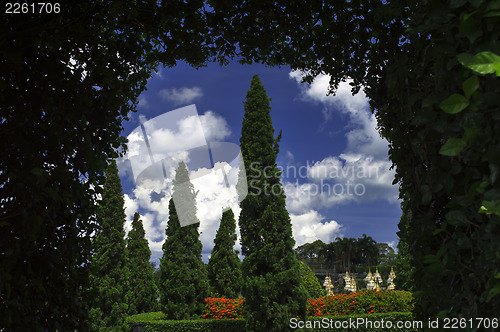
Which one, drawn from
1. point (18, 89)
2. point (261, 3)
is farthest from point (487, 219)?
point (261, 3)

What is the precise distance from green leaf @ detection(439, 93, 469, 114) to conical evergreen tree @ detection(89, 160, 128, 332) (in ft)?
37.5

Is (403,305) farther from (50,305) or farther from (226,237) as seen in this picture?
(50,305)

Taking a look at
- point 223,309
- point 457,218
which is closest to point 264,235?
point 223,309

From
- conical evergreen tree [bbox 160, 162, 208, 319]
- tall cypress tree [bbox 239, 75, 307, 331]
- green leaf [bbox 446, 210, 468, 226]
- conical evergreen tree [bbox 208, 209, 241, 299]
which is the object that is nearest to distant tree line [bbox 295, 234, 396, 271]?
conical evergreen tree [bbox 208, 209, 241, 299]

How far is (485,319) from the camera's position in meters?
1.61

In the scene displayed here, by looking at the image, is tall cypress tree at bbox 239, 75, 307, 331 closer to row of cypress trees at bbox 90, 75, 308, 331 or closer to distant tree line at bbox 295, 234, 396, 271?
row of cypress trees at bbox 90, 75, 308, 331

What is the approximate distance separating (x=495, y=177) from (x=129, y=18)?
143 inches

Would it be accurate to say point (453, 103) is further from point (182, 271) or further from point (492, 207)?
point (182, 271)

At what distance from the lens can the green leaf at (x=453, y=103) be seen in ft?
5.03

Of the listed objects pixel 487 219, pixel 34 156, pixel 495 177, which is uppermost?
pixel 34 156

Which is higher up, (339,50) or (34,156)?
(339,50)

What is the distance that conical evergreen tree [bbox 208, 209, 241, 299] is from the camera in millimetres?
19094

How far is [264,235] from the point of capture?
11047 millimetres

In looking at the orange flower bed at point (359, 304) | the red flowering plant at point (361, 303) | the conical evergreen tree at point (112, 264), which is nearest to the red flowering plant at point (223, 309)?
the orange flower bed at point (359, 304)
